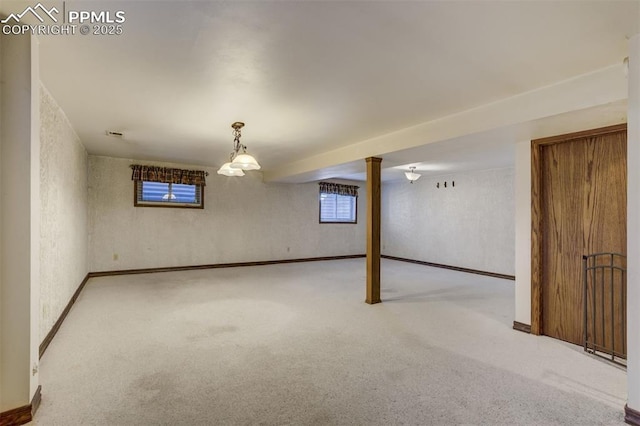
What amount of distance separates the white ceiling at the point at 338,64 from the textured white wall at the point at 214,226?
2524 millimetres

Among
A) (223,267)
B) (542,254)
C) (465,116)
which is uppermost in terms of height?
(465,116)

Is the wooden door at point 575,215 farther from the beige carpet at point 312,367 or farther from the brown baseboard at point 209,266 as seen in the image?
the brown baseboard at point 209,266

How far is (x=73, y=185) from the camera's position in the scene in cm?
418

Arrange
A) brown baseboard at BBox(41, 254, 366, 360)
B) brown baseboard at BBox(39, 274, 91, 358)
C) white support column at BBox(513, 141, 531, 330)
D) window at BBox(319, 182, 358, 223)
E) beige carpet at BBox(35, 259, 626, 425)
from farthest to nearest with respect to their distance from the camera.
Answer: window at BBox(319, 182, 358, 223) < white support column at BBox(513, 141, 531, 330) < brown baseboard at BBox(41, 254, 366, 360) < brown baseboard at BBox(39, 274, 91, 358) < beige carpet at BBox(35, 259, 626, 425)

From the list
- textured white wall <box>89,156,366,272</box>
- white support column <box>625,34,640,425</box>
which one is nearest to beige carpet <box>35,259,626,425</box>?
white support column <box>625,34,640,425</box>

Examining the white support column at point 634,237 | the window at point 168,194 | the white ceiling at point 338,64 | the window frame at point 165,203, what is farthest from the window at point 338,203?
the white support column at point 634,237

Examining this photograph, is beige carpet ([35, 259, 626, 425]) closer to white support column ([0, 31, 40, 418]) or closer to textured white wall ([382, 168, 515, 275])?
white support column ([0, 31, 40, 418])

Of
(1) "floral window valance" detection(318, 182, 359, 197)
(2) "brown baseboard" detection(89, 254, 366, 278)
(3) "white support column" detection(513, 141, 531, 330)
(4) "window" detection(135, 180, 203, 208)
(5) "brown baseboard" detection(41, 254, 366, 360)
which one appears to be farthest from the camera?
(1) "floral window valance" detection(318, 182, 359, 197)

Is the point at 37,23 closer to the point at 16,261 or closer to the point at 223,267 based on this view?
the point at 16,261

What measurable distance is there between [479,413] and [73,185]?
16.8 feet

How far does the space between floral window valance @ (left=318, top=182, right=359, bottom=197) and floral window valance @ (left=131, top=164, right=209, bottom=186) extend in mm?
3112

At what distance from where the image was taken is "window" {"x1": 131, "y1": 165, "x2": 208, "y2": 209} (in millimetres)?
6309

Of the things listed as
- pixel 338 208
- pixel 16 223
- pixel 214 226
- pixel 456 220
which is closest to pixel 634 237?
pixel 16 223

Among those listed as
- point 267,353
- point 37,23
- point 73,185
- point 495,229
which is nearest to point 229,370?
point 267,353
